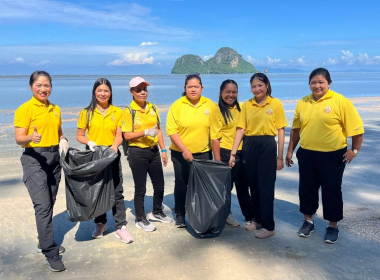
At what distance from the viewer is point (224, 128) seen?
4355 mm

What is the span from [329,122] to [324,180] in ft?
2.19

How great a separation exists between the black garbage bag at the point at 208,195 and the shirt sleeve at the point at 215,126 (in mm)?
320

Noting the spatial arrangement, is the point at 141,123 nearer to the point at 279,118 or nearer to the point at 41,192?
the point at 41,192

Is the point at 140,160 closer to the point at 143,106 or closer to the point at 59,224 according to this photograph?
the point at 143,106

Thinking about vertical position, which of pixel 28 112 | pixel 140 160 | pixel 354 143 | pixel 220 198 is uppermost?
pixel 28 112

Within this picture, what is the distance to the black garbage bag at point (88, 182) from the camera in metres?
3.71

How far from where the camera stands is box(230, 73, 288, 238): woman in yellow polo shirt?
406 cm

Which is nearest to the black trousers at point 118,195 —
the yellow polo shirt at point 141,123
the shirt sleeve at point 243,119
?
the yellow polo shirt at point 141,123

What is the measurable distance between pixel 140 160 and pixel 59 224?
148cm

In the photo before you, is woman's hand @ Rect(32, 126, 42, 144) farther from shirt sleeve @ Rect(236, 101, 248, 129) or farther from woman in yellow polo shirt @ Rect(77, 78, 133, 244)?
shirt sleeve @ Rect(236, 101, 248, 129)

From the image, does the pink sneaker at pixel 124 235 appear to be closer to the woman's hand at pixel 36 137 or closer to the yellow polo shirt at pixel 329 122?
the woman's hand at pixel 36 137

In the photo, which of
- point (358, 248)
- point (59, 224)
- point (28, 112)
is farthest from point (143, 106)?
point (358, 248)

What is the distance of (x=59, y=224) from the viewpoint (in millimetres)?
4754

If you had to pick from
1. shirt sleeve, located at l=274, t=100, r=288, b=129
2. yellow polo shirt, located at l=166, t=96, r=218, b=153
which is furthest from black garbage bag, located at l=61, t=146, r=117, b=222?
shirt sleeve, located at l=274, t=100, r=288, b=129
